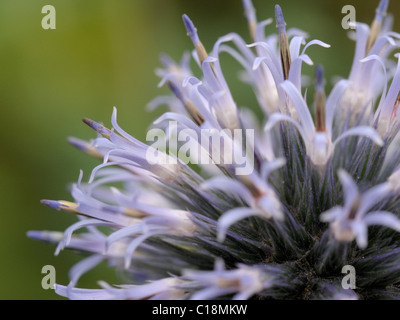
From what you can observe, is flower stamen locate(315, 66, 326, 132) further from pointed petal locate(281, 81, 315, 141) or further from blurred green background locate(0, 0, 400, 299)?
blurred green background locate(0, 0, 400, 299)

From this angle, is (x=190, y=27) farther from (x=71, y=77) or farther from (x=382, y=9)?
(x=71, y=77)

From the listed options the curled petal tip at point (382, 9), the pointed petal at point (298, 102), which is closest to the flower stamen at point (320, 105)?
the pointed petal at point (298, 102)

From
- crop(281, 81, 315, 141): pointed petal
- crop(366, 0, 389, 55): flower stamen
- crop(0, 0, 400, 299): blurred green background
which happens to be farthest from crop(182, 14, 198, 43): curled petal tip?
crop(0, 0, 400, 299): blurred green background

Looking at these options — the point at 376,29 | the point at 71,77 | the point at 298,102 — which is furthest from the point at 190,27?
the point at 71,77

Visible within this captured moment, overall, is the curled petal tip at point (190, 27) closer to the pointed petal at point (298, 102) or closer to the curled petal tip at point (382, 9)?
the pointed petal at point (298, 102)

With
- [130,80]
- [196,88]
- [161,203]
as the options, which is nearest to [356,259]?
[196,88]

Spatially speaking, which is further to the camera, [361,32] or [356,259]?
[361,32]

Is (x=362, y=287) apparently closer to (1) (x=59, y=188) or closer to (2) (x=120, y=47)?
(1) (x=59, y=188)
